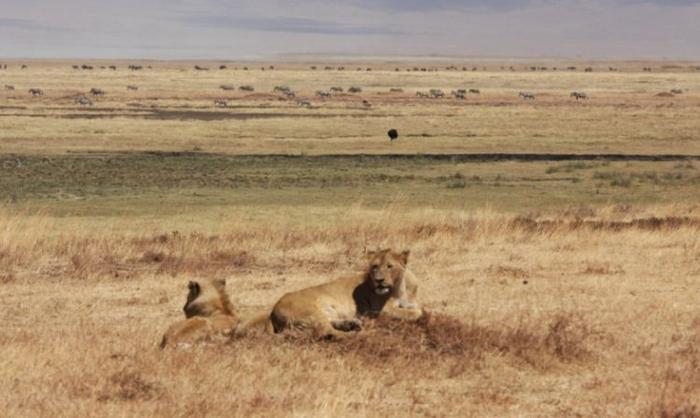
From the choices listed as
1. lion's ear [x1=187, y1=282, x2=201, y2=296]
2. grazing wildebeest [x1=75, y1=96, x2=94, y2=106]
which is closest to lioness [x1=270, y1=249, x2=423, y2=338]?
lion's ear [x1=187, y1=282, x2=201, y2=296]

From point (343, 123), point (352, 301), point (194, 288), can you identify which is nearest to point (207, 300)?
point (194, 288)

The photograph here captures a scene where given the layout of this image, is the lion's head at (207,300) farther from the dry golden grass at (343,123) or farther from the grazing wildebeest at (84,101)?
the grazing wildebeest at (84,101)

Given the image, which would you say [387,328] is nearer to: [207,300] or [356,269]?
[207,300]

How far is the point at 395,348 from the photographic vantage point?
34.9 feet

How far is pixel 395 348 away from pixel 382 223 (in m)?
13.4

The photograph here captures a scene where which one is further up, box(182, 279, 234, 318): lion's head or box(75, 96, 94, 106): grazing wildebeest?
box(182, 279, 234, 318): lion's head

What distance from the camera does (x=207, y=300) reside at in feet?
37.1

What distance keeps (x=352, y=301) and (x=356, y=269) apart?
19.3 feet

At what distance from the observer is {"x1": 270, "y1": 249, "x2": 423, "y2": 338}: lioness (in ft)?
35.6

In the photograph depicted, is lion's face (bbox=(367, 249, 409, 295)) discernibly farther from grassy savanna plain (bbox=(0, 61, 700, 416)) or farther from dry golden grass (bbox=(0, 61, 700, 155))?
dry golden grass (bbox=(0, 61, 700, 155))

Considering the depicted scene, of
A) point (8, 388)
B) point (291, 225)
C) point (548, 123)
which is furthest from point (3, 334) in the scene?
point (548, 123)

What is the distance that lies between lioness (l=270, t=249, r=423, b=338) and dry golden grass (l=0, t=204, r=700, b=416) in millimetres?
204

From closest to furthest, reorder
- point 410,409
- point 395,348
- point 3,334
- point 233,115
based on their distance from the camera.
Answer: point 410,409 < point 395,348 < point 3,334 < point 233,115

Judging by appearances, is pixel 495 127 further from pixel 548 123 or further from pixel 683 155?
pixel 683 155
